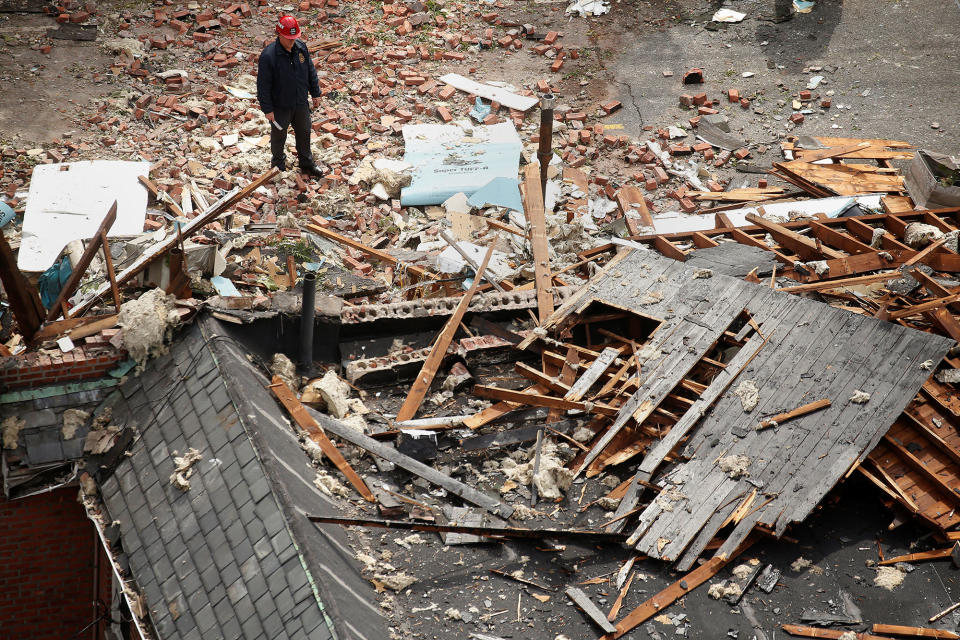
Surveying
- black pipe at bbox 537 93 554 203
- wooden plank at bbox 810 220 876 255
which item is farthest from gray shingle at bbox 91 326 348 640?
wooden plank at bbox 810 220 876 255

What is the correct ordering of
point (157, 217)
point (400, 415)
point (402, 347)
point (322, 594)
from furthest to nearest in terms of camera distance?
1. point (157, 217)
2. point (402, 347)
3. point (400, 415)
4. point (322, 594)

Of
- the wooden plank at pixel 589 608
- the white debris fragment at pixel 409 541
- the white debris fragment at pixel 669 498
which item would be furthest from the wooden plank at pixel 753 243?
the white debris fragment at pixel 409 541

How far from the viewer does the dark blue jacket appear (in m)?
13.2

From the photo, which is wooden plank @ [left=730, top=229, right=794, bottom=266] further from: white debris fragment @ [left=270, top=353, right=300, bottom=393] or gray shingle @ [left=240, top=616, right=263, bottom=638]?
gray shingle @ [left=240, top=616, right=263, bottom=638]

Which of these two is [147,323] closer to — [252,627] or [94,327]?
[94,327]

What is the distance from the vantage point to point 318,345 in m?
8.45

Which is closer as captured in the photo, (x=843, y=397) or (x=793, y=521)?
(x=793, y=521)

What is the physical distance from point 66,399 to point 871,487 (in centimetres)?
710

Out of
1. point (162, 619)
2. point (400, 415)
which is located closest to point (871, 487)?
point (400, 415)

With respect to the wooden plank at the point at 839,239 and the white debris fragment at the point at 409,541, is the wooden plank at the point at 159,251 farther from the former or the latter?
the wooden plank at the point at 839,239

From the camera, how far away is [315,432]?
24.4 ft

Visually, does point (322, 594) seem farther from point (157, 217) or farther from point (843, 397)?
point (157, 217)

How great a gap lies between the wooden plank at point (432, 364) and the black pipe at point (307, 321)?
1.03 meters

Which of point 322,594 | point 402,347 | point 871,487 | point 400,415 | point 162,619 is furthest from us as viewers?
point 402,347
